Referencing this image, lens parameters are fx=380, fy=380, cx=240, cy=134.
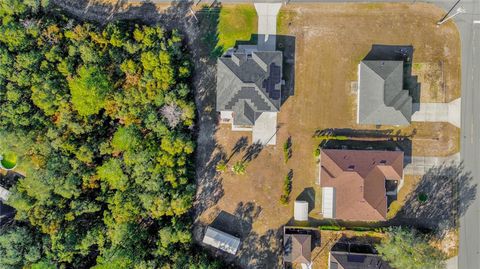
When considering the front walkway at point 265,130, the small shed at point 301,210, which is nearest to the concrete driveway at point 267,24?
the front walkway at point 265,130

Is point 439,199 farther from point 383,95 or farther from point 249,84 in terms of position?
point 249,84

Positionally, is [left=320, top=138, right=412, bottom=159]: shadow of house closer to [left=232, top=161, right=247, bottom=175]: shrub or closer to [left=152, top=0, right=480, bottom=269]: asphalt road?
[left=152, top=0, right=480, bottom=269]: asphalt road

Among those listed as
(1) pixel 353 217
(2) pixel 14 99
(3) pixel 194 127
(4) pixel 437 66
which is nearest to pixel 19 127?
(2) pixel 14 99

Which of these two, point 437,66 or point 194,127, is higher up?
point 437,66

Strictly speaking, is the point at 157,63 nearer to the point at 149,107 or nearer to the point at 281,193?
the point at 149,107

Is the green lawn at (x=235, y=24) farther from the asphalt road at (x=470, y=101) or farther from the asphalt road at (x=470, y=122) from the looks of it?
the asphalt road at (x=470, y=122)
